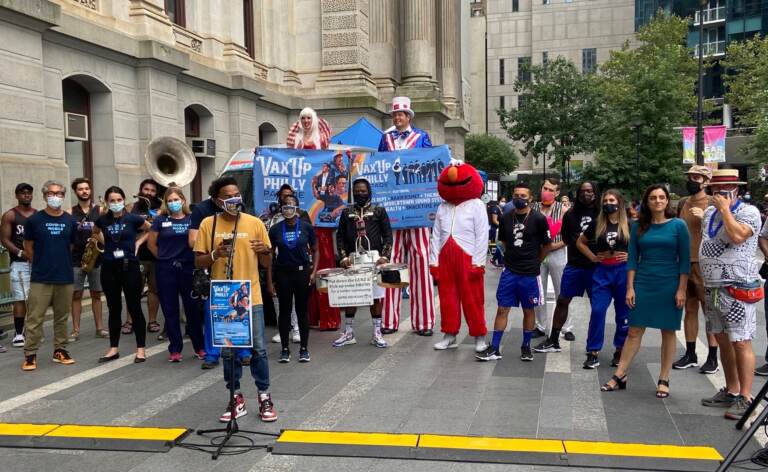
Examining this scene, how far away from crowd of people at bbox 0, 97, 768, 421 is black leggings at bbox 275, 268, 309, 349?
0.6 inches

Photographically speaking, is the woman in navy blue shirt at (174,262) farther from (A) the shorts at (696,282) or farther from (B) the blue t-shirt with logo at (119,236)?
(A) the shorts at (696,282)

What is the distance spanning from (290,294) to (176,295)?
1.32 meters

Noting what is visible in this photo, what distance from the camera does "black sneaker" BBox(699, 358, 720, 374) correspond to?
7.14 m

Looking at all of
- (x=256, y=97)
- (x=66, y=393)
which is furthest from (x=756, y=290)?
(x=256, y=97)

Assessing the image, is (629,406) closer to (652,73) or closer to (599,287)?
(599,287)

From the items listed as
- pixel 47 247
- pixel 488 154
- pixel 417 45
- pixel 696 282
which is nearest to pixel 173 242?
pixel 47 247

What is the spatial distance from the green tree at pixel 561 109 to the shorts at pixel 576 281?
36467 mm

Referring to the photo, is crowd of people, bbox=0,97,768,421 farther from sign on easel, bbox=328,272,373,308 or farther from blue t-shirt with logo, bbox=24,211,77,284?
sign on easel, bbox=328,272,373,308

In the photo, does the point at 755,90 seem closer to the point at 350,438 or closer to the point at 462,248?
the point at 462,248

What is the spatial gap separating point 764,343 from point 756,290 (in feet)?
12.0

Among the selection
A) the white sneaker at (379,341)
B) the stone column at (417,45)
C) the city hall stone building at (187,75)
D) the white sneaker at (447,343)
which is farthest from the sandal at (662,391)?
the stone column at (417,45)

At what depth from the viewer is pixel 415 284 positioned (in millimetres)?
9438

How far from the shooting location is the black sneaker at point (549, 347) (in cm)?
820

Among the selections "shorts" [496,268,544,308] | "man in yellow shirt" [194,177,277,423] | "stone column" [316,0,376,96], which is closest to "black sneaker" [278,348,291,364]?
"man in yellow shirt" [194,177,277,423]
